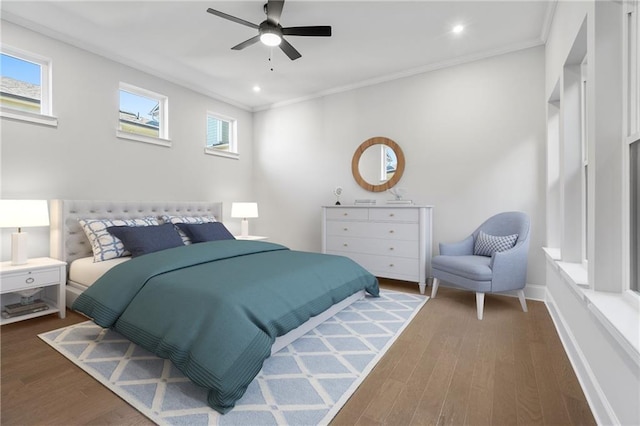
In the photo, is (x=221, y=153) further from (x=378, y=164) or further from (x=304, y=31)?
(x=304, y=31)

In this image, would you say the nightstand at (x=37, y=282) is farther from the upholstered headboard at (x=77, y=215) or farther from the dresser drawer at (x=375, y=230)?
the dresser drawer at (x=375, y=230)

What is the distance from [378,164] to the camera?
441 cm

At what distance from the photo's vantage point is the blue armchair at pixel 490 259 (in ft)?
9.39

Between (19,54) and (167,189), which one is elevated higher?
(19,54)

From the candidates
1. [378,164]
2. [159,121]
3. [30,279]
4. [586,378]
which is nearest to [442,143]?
[378,164]

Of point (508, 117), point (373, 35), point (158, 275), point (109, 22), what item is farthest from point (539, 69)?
point (109, 22)

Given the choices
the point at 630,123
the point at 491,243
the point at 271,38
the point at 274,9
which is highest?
the point at 274,9

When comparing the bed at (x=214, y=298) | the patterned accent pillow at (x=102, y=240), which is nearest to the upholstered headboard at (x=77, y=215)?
the bed at (x=214, y=298)

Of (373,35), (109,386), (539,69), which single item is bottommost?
(109,386)

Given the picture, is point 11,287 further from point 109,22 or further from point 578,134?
point 578,134

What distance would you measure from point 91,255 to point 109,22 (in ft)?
7.97

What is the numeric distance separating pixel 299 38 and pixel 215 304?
2.88 meters

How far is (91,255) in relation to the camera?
3.38 m

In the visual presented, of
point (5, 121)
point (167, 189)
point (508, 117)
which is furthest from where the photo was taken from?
point (167, 189)
